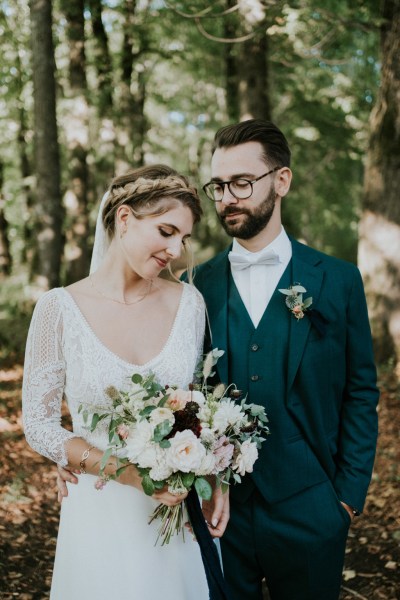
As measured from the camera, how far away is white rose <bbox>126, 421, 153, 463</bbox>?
6.82 ft

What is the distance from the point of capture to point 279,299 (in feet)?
8.80

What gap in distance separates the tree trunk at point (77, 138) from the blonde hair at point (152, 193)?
8499 millimetres

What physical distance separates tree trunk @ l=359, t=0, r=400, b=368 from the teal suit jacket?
504 centimetres

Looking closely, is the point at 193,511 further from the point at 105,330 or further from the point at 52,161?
the point at 52,161

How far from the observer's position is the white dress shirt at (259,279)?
2.73 meters

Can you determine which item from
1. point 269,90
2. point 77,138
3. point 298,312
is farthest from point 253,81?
point 298,312

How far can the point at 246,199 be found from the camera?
2676 mm

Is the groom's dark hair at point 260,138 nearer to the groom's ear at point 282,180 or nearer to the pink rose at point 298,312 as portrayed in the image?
the groom's ear at point 282,180

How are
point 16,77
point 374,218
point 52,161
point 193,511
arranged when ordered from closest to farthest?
point 193,511 < point 374,218 < point 52,161 < point 16,77

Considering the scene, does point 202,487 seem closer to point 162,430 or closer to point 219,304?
point 162,430

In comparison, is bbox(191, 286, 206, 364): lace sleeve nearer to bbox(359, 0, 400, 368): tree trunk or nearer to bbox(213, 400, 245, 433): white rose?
bbox(213, 400, 245, 433): white rose

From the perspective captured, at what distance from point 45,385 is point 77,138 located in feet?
30.9

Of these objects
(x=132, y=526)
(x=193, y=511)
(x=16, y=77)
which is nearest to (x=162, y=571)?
(x=132, y=526)

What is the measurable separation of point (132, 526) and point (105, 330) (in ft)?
2.94
